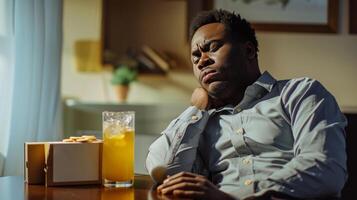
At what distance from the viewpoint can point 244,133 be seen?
1.46 meters

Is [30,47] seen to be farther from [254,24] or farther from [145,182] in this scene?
[254,24]

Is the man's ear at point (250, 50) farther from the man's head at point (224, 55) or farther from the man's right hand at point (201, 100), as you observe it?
the man's right hand at point (201, 100)

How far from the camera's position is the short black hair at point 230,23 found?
153 centimetres

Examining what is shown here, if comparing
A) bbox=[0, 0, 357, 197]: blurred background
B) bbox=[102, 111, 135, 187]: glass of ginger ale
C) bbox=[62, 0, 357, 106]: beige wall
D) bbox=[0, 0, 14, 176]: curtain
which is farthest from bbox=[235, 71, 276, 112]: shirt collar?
bbox=[62, 0, 357, 106]: beige wall

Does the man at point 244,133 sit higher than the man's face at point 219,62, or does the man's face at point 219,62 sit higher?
the man's face at point 219,62

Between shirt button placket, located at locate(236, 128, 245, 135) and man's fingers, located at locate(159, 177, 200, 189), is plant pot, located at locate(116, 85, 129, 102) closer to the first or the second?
shirt button placket, located at locate(236, 128, 245, 135)

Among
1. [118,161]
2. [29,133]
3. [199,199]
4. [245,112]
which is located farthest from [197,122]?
[29,133]

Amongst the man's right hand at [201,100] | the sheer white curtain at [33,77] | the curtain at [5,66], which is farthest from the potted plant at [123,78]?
the man's right hand at [201,100]

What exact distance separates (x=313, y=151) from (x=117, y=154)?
47 centimetres

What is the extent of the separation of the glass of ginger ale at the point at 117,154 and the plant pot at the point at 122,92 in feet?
5.63

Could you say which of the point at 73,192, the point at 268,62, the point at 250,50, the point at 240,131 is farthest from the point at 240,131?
the point at 268,62

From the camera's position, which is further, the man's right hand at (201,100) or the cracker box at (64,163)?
the man's right hand at (201,100)

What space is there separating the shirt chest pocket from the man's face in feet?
0.31

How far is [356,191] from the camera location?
1.72 metres
